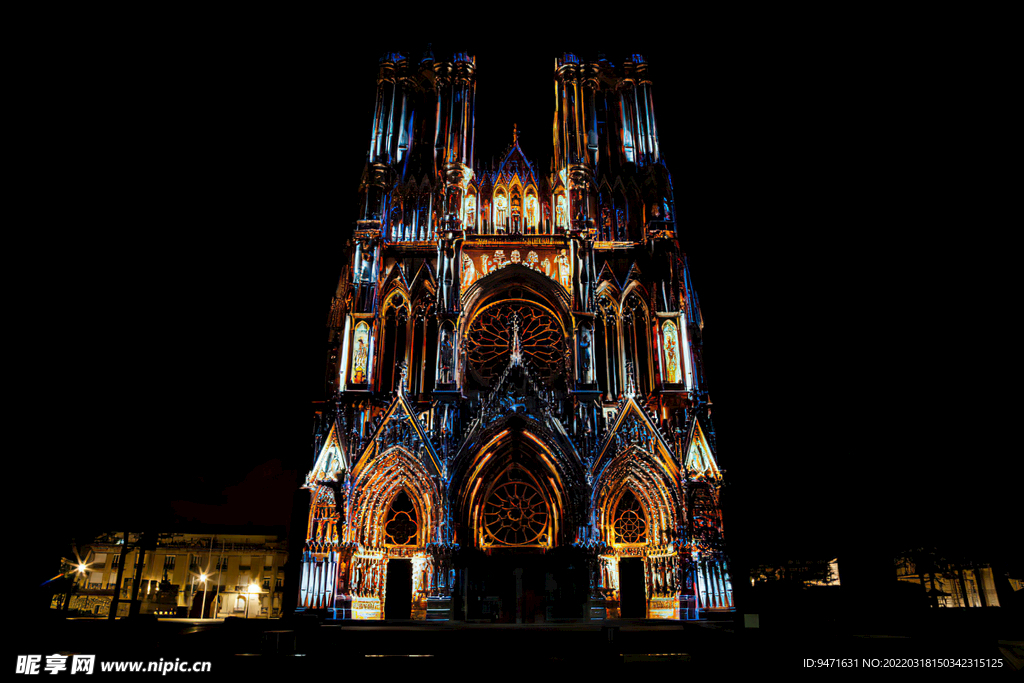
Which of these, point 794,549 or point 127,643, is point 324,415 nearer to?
point 127,643

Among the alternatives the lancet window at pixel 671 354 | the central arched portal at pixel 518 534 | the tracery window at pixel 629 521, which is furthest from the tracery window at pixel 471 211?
the tracery window at pixel 629 521

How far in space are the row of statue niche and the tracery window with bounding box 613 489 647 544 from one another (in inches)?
439

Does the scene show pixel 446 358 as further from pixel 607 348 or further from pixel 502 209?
pixel 502 209

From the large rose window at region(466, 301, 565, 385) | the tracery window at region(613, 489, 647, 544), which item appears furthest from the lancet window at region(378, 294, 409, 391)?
the tracery window at region(613, 489, 647, 544)

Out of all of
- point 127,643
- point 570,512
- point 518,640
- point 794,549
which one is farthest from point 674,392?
point 794,549

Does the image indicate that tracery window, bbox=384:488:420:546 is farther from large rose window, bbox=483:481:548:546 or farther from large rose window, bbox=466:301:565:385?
large rose window, bbox=466:301:565:385

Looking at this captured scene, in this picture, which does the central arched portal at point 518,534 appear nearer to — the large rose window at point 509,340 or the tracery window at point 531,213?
the large rose window at point 509,340

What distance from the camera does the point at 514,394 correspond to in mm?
26484

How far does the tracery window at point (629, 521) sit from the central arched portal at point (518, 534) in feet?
7.37

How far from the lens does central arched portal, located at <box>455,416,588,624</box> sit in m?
24.6

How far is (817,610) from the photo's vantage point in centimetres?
1288

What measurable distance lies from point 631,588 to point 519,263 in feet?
52.8

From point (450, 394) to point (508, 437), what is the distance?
11.3ft

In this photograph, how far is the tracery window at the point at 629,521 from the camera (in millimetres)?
25750
